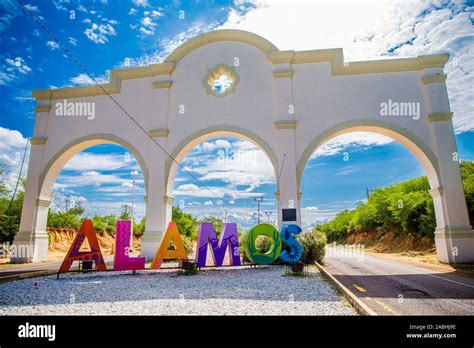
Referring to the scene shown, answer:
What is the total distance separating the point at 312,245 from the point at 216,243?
13.4 feet

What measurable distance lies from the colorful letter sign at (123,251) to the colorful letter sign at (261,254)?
144 inches

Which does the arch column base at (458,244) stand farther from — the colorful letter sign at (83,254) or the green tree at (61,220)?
the green tree at (61,220)

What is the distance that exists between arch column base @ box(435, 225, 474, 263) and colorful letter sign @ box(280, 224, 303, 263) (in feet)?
17.9

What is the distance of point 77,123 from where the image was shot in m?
13.9

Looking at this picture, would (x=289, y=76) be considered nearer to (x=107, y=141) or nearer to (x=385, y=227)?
(x=107, y=141)

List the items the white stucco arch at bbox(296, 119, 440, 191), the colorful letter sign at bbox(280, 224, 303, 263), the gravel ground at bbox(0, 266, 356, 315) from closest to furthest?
the gravel ground at bbox(0, 266, 356, 315) < the colorful letter sign at bbox(280, 224, 303, 263) < the white stucco arch at bbox(296, 119, 440, 191)

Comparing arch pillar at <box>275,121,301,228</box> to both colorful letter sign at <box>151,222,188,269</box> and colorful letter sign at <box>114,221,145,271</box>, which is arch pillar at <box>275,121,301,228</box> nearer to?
colorful letter sign at <box>151,222,188,269</box>

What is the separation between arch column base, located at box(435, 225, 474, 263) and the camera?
10117mm

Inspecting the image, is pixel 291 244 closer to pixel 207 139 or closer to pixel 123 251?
pixel 123 251

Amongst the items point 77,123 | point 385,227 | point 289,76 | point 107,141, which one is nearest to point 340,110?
point 289,76

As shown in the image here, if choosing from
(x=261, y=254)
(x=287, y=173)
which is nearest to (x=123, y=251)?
(x=261, y=254)

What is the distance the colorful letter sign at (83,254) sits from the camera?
876 cm

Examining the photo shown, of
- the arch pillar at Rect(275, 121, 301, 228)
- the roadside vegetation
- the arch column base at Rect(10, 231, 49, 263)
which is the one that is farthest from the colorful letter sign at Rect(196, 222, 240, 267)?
the roadside vegetation
